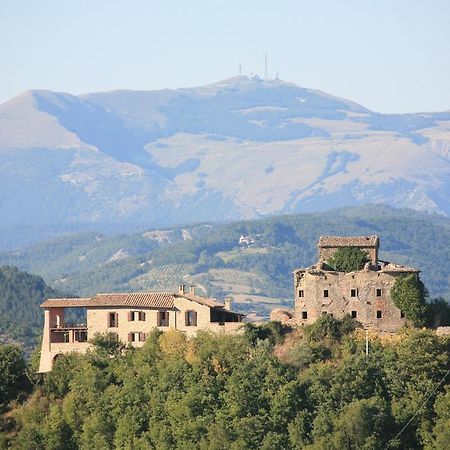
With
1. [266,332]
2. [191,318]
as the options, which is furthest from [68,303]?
[266,332]

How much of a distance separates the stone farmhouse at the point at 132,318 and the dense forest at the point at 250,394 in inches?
41.5

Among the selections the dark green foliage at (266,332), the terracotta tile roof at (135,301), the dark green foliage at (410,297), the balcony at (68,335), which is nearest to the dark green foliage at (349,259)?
the dark green foliage at (410,297)

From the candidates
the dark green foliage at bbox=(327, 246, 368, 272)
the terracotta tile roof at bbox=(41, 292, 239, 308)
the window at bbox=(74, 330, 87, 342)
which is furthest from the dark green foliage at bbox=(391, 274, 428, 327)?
the window at bbox=(74, 330, 87, 342)

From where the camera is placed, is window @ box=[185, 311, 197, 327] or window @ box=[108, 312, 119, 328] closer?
window @ box=[185, 311, 197, 327]

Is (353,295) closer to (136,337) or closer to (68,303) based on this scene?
(136,337)

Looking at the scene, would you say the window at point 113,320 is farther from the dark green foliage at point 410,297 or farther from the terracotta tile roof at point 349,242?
the dark green foliage at point 410,297

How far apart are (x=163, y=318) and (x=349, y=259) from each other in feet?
35.4

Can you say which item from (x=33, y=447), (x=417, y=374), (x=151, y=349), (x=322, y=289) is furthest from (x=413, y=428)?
(x=33, y=447)

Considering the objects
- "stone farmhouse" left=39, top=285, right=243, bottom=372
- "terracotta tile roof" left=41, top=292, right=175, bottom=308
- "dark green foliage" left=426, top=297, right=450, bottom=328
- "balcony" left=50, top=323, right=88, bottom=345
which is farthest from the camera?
"balcony" left=50, top=323, right=88, bottom=345

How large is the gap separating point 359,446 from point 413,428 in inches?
125

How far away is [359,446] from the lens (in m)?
81.2

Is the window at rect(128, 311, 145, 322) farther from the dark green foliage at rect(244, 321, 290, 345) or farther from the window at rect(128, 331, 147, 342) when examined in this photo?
the dark green foliage at rect(244, 321, 290, 345)

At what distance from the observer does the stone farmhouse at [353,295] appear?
87938mm

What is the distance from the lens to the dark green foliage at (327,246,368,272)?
9112 centimetres
